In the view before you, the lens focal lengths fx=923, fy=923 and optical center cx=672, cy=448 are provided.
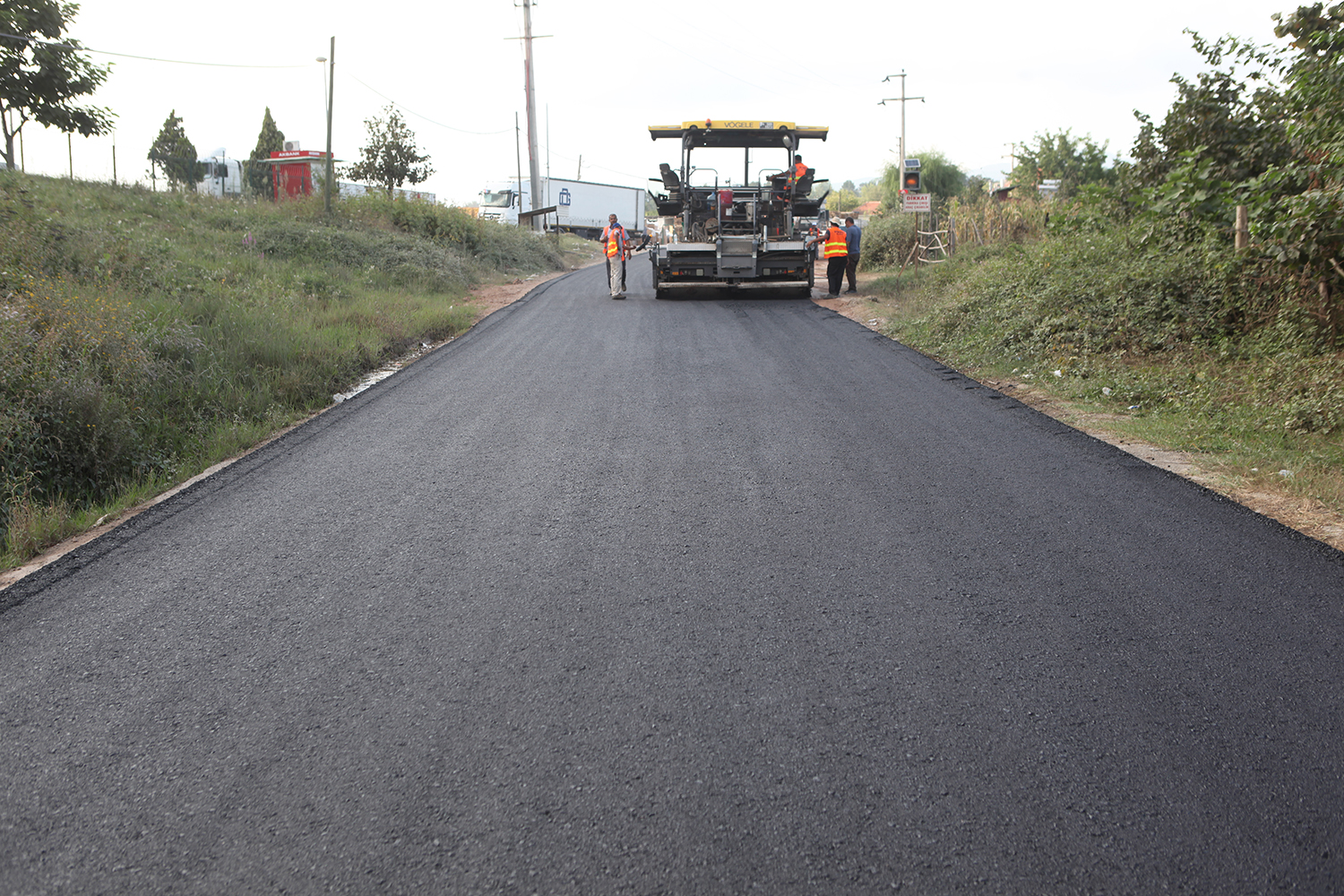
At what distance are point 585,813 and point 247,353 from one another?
799cm

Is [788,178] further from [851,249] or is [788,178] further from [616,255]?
[616,255]

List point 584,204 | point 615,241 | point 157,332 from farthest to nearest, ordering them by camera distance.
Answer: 1. point 584,204
2. point 615,241
3. point 157,332

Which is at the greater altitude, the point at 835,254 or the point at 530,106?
the point at 530,106

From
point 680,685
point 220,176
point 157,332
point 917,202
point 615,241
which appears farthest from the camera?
point 220,176

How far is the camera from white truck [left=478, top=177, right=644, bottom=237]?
54094 millimetres

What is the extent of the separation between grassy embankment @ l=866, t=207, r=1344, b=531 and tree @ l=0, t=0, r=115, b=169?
22.4 m

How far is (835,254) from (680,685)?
16830 mm

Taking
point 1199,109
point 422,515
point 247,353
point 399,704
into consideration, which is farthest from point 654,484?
point 1199,109

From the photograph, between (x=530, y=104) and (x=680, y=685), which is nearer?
(x=680, y=685)

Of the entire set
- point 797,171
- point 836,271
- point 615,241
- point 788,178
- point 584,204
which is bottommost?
point 836,271

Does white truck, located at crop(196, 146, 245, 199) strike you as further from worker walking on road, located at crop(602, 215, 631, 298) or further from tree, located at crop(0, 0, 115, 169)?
worker walking on road, located at crop(602, 215, 631, 298)

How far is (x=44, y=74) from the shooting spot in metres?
23.5

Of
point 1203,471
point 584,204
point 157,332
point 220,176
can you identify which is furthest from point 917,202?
point 584,204

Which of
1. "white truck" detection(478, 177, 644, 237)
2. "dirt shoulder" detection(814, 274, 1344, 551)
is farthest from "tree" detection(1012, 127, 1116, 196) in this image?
"dirt shoulder" detection(814, 274, 1344, 551)
